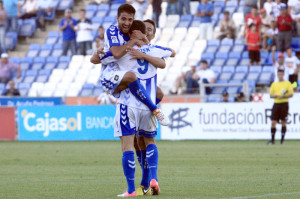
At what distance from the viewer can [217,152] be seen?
1775cm

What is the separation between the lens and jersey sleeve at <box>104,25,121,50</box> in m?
8.55

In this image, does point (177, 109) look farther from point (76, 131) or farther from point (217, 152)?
point (217, 152)

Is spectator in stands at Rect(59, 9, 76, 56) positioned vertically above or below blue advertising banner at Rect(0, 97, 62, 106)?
above

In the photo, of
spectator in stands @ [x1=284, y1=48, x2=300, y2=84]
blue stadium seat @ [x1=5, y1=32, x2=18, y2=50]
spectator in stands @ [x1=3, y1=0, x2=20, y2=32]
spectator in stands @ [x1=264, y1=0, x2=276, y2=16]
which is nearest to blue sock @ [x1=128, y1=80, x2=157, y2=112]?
spectator in stands @ [x1=284, y1=48, x2=300, y2=84]

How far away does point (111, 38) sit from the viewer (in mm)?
8547

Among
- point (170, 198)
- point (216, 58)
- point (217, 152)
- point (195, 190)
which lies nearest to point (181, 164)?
point (217, 152)

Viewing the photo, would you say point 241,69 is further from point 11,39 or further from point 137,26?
point 137,26

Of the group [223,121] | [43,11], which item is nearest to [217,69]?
[223,121]

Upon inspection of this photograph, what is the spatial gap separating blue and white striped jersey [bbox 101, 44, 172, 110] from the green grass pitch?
44.8 inches

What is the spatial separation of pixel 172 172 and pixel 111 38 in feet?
14.5

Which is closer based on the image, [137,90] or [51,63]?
[137,90]

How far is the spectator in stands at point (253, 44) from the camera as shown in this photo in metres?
26.0

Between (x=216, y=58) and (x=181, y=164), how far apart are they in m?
13.6

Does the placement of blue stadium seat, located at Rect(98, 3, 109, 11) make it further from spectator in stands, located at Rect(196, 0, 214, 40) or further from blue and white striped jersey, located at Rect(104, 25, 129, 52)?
blue and white striped jersey, located at Rect(104, 25, 129, 52)
